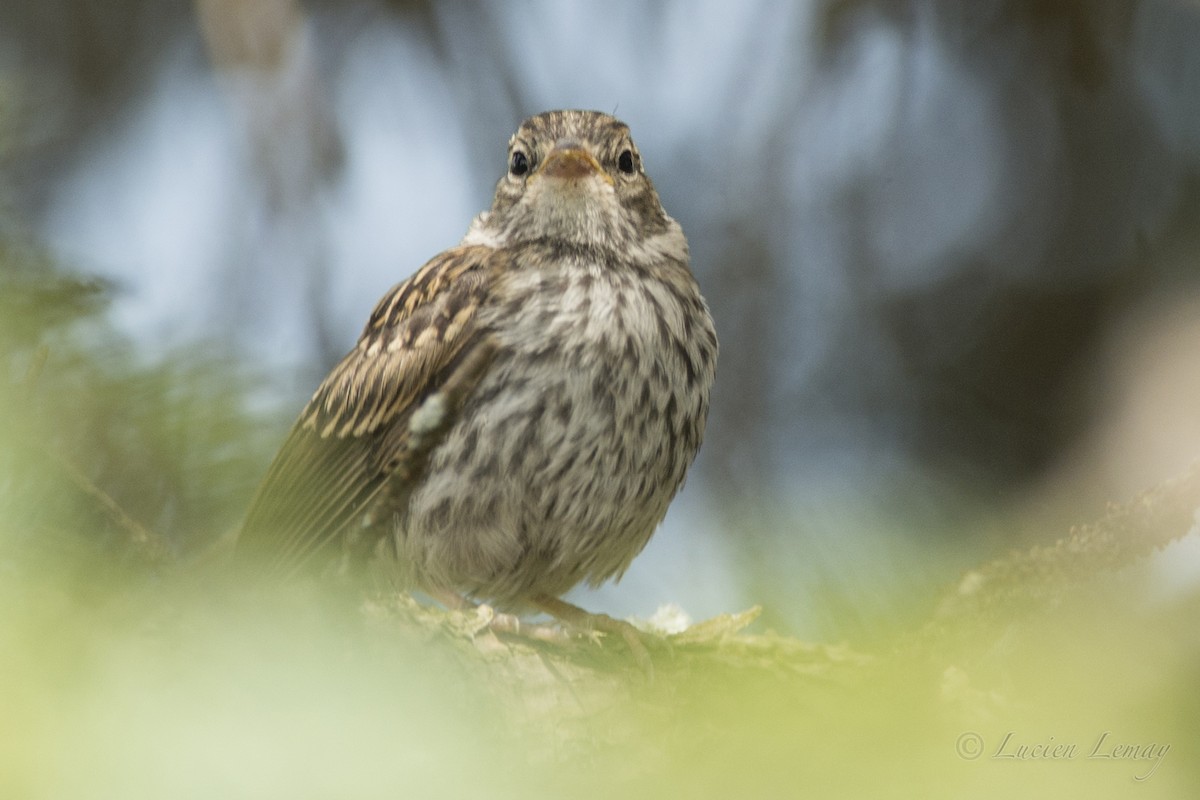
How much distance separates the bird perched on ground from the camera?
8.80 ft

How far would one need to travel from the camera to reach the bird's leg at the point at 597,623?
2.27 meters

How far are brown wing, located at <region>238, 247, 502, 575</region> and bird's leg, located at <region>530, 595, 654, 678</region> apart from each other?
0.49 m

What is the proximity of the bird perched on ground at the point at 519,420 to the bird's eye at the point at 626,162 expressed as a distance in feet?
0.42

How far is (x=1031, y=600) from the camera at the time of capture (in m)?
1.40

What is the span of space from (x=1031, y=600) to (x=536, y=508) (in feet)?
4.78

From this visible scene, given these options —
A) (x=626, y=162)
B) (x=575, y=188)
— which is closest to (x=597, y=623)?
(x=575, y=188)

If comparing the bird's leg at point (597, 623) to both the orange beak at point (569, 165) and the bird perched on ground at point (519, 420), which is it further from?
the orange beak at point (569, 165)

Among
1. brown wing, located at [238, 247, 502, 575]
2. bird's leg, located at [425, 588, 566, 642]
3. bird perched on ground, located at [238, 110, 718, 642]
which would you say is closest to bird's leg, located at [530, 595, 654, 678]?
bird perched on ground, located at [238, 110, 718, 642]

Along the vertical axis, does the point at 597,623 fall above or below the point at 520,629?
above

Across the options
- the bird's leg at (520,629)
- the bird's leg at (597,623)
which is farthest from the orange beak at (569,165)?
the bird's leg at (520,629)

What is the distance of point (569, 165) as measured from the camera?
3.05 m

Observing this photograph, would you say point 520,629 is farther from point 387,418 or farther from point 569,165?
point 569,165

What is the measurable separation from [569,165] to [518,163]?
25cm

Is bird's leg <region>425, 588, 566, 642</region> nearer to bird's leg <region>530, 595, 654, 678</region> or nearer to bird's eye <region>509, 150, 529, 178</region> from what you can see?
bird's leg <region>530, 595, 654, 678</region>
